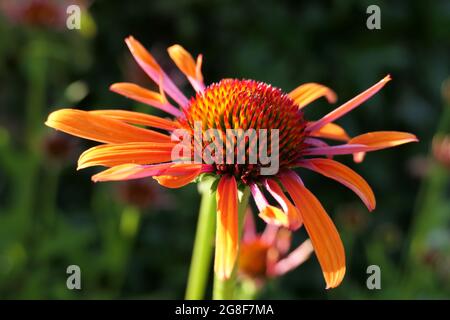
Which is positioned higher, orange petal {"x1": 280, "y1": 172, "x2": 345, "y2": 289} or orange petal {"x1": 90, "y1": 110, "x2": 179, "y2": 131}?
orange petal {"x1": 90, "y1": 110, "x2": 179, "y2": 131}

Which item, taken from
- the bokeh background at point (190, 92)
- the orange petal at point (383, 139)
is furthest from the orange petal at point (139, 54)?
the bokeh background at point (190, 92)

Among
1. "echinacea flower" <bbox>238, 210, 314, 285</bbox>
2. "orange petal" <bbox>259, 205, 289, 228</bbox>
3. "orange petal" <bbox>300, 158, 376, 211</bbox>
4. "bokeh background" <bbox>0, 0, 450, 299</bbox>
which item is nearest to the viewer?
"orange petal" <bbox>259, 205, 289, 228</bbox>

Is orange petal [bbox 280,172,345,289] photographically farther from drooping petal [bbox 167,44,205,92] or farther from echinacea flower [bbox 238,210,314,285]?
echinacea flower [bbox 238,210,314,285]

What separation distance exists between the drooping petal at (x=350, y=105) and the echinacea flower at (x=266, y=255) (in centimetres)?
30

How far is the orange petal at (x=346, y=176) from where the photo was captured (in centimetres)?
65

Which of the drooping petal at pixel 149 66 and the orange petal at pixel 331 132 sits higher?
the drooping petal at pixel 149 66

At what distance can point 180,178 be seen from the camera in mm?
614

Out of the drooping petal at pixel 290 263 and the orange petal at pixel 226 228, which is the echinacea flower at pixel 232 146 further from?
the drooping petal at pixel 290 263

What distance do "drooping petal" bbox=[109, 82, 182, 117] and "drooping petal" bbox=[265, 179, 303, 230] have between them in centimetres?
17

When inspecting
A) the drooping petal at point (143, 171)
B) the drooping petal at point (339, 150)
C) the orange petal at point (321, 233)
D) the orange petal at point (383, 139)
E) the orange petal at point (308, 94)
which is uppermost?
the orange petal at point (308, 94)

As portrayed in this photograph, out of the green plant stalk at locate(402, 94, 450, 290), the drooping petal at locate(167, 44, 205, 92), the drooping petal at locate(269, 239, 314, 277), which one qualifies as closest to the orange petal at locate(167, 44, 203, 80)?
the drooping petal at locate(167, 44, 205, 92)

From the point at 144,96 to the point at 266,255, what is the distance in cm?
41

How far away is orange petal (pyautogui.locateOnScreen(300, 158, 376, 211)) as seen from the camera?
65cm

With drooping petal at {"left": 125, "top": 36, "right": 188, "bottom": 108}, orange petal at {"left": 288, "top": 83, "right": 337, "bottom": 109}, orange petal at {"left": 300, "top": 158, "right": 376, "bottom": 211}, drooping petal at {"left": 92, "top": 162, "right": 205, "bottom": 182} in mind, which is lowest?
orange petal at {"left": 300, "top": 158, "right": 376, "bottom": 211}
